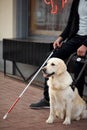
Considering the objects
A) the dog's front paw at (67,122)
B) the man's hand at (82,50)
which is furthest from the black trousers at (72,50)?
the dog's front paw at (67,122)

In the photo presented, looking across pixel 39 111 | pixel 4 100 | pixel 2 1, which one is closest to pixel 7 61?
pixel 2 1

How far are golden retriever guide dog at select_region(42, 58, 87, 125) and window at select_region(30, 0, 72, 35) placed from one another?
3.65 meters

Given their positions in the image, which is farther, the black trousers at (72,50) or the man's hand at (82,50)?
the black trousers at (72,50)

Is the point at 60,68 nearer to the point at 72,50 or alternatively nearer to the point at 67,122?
the point at 67,122

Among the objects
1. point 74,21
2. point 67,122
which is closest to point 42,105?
point 67,122

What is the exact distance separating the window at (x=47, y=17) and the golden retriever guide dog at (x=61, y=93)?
12.0ft

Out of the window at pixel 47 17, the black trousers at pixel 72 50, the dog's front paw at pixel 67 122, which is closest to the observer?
the dog's front paw at pixel 67 122

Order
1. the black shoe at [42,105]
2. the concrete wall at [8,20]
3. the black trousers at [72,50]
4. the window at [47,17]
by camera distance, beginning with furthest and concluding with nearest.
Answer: the concrete wall at [8,20] → the window at [47,17] → the black shoe at [42,105] → the black trousers at [72,50]

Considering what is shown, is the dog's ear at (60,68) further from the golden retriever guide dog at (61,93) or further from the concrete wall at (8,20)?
the concrete wall at (8,20)

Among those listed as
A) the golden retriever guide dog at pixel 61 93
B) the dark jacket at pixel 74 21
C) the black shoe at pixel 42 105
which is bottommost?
the black shoe at pixel 42 105

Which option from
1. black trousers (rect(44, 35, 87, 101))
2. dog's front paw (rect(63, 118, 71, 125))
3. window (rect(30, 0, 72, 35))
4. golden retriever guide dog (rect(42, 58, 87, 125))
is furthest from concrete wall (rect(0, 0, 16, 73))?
dog's front paw (rect(63, 118, 71, 125))

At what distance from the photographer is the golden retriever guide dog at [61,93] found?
5.47 meters

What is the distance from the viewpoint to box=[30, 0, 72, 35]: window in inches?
362

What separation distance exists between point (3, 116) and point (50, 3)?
13.8 ft
